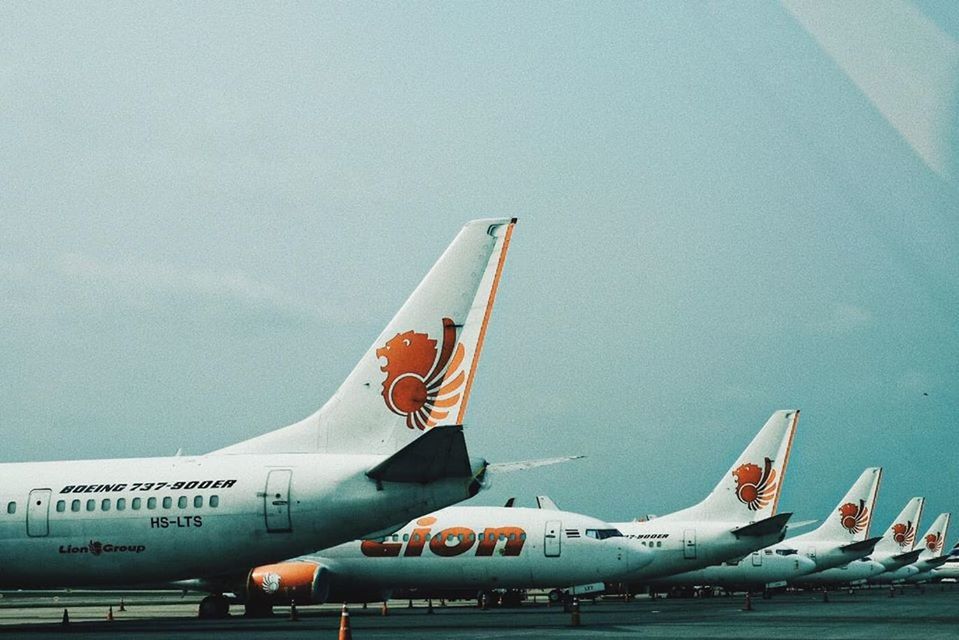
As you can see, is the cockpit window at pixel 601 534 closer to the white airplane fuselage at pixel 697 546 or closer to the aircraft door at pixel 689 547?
the white airplane fuselage at pixel 697 546

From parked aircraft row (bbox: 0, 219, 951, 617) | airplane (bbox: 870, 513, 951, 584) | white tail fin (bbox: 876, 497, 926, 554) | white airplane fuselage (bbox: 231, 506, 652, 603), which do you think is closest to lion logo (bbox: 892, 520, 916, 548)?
white tail fin (bbox: 876, 497, 926, 554)

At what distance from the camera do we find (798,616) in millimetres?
36062

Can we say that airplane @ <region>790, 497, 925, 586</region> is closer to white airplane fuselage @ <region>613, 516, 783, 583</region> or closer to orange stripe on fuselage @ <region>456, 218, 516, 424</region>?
white airplane fuselage @ <region>613, 516, 783, 583</region>

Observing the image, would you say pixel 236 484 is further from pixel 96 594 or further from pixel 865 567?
pixel 865 567

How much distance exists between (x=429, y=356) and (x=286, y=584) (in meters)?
10.4

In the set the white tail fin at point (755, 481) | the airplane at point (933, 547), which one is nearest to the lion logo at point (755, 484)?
the white tail fin at point (755, 481)

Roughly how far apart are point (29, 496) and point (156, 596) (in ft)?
181

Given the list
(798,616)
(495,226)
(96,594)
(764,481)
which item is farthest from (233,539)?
(96,594)

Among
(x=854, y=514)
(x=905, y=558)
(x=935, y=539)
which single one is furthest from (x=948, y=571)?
(x=854, y=514)

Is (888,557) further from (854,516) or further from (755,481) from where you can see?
(755,481)

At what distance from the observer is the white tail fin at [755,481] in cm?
5050

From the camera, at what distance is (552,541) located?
37.8 m

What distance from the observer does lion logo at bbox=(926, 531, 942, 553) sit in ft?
376

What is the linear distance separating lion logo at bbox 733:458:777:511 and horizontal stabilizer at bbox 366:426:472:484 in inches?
1179
